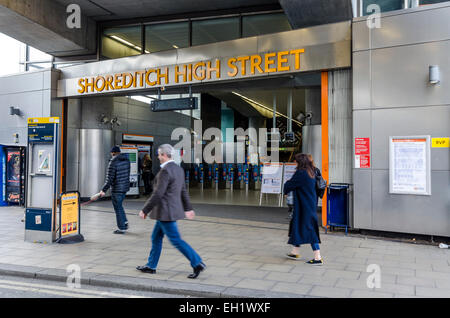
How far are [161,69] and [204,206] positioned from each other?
438cm

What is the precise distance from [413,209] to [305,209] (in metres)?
2.85

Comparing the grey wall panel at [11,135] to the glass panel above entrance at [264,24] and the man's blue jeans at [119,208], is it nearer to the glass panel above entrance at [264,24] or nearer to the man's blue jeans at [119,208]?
the man's blue jeans at [119,208]

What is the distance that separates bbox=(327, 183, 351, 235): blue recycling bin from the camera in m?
8.06

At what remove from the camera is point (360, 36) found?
25.9ft

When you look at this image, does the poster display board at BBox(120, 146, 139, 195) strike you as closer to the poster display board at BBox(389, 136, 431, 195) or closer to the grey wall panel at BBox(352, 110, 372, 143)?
the grey wall panel at BBox(352, 110, 372, 143)

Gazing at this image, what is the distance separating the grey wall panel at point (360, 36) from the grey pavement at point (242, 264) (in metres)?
3.77

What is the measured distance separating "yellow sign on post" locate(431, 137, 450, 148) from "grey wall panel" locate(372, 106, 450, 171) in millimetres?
72

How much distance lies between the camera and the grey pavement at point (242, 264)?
462 centimetres

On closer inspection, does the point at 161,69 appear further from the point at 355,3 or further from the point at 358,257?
the point at 358,257

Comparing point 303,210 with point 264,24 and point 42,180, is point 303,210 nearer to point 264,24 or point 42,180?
point 42,180

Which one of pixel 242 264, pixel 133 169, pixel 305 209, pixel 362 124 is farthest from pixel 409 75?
pixel 133 169

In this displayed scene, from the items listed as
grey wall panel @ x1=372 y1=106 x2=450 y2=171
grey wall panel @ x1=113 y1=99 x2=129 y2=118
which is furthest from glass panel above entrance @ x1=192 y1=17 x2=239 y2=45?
grey wall panel @ x1=372 y1=106 x2=450 y2=171
